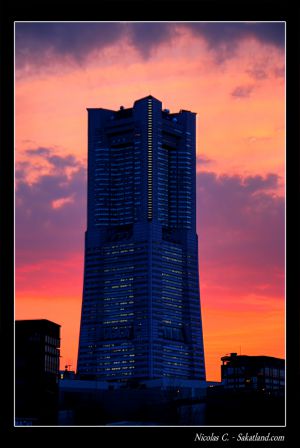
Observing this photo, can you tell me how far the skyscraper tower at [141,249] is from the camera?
16938 cm

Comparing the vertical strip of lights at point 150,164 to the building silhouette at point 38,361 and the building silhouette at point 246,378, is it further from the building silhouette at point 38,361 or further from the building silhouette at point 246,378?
the building silhouette at point 38,361

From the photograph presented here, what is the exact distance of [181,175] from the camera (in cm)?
18762

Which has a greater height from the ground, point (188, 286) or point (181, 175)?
point (181, 175)

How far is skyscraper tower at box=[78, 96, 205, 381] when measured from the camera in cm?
16938

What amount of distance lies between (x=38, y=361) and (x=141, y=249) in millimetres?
72897

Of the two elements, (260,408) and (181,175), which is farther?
(181,175)

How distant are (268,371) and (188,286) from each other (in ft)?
135

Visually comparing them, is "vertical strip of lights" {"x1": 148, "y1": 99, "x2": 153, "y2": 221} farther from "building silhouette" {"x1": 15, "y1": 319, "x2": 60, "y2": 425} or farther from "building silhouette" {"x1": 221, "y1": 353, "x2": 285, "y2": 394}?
"building silhouette" {"x1": 15, "y1": 319, "x2": 60, "y2": 425}

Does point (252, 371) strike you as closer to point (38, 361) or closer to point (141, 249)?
point (38, 361)

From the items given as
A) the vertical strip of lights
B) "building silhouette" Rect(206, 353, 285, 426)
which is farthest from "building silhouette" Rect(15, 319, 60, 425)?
the vertical strip of lights

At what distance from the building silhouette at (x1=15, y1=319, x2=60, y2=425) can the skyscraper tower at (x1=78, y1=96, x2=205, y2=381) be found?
170 ft
